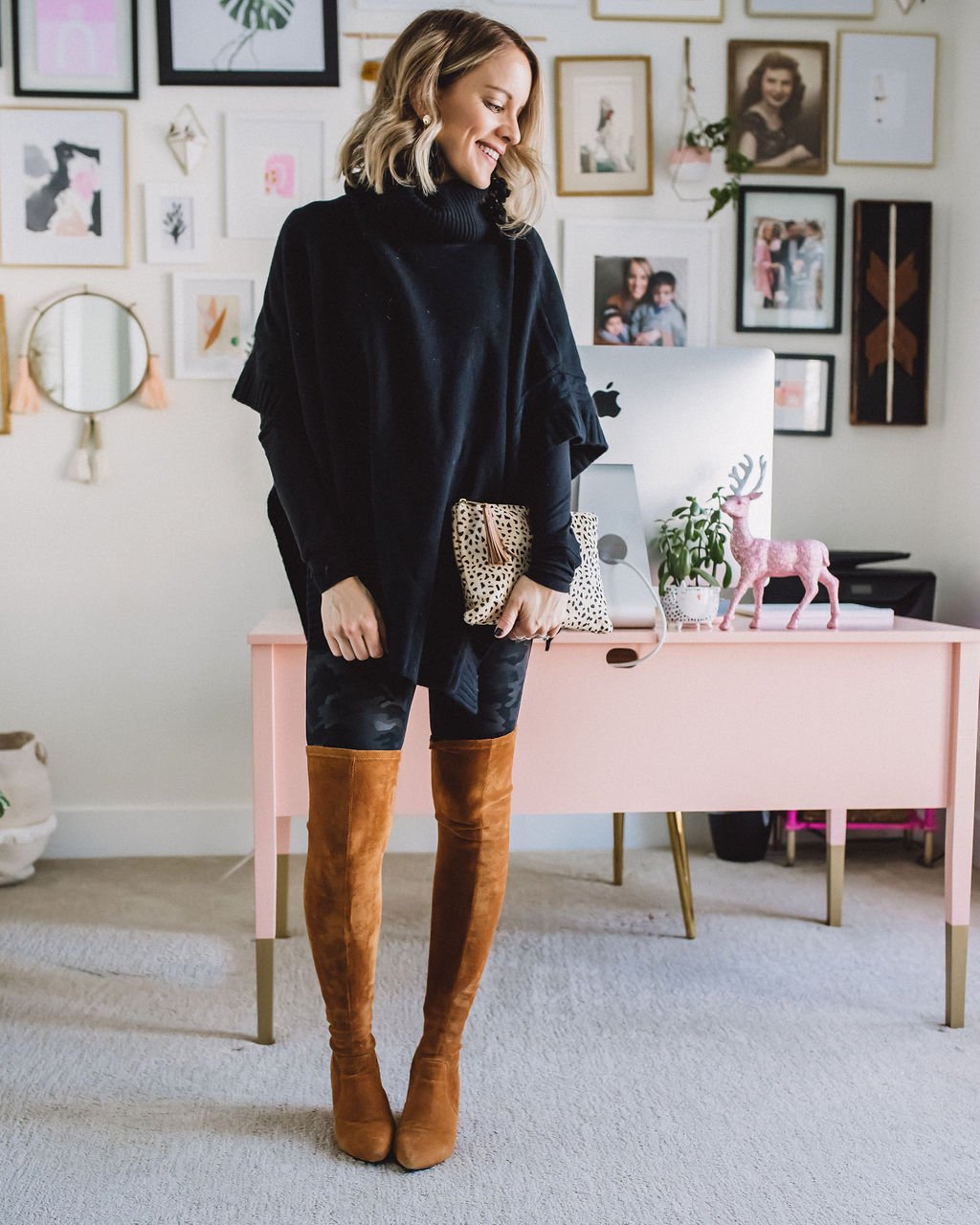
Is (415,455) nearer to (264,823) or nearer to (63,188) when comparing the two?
(264,823)

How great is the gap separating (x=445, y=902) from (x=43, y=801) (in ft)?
4.81

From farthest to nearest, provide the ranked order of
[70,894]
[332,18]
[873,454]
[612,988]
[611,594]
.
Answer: [873,454] → [332,18] → [70,894] → [612,988] → [611,594]

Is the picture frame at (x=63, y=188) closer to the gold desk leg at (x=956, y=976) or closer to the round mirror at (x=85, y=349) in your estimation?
the round mirror at (x=85, y=349)

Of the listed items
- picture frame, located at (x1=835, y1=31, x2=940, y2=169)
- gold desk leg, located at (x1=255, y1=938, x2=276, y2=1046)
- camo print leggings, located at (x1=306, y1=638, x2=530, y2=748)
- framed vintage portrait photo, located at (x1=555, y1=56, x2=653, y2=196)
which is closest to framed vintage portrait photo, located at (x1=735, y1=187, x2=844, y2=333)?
picture frame, located at (x1=835, y1=31, x2=940, y2=169)

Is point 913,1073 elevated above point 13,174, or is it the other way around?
point 13,174

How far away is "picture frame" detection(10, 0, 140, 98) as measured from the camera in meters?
2.48

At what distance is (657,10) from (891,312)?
983mm

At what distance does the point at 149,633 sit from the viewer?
2613 mm

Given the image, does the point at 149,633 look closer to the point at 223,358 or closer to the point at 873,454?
the point at 223,358

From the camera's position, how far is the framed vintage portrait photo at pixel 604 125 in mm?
2582

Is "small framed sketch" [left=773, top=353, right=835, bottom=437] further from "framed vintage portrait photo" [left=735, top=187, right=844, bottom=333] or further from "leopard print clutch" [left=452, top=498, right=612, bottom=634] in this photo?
"leopard print clutch" [left=452, top=498, right=612, bottom=634]

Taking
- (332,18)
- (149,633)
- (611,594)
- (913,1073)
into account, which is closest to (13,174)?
(332,18)

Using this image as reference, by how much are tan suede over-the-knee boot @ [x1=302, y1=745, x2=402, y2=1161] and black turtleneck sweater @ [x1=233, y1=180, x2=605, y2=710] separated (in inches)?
5.7

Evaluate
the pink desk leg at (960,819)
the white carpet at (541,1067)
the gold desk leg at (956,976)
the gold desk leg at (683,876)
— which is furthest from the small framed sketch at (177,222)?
the gold desk leg at (956,976)
